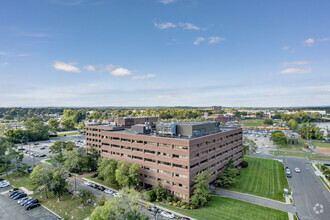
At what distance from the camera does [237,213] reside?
1693 inches

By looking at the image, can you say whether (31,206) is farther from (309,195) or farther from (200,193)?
(309,195)

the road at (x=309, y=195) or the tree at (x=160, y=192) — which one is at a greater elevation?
the tree at (x=160, y=192)

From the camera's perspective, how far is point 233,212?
43.4 meters

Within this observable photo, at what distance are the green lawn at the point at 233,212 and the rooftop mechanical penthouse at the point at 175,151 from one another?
16.7 ft

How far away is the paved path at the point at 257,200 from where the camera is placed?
4612cm

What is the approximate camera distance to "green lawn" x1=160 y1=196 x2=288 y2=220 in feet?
136

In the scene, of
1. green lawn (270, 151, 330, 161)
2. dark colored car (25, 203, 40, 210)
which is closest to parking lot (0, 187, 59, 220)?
dark colored car (25, 203, 40, 210)

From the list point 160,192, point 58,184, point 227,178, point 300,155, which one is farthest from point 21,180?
point 300,155

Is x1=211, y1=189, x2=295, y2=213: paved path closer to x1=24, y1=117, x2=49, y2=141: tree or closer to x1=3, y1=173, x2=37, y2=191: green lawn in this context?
x1=3, y1=173, x2=37, y2=191: green lawn

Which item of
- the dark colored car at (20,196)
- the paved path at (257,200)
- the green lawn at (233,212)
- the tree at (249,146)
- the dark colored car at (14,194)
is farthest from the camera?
the tree at (249,146)

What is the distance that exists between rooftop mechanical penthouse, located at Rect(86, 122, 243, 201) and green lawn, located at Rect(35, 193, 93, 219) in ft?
59.1

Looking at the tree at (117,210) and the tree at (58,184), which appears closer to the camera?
the tree at (117,210)

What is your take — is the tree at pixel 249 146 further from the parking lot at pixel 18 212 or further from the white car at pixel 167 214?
the parking lot at pixel 18 212

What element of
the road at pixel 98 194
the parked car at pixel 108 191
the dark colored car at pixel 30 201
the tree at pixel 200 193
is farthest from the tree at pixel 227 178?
the dark colored car at pixel 30 201
